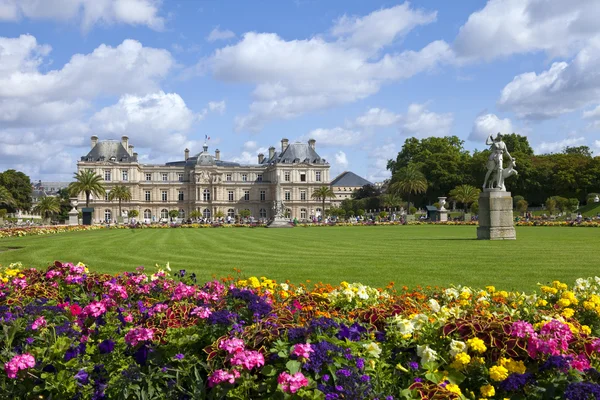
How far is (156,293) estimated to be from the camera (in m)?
6.37

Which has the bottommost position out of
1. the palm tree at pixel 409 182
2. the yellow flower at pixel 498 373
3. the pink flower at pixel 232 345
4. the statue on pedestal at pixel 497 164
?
the yellow flower at pixel 498 373

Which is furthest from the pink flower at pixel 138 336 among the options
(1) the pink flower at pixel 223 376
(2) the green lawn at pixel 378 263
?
(2) the green lawn at pixel 378 263

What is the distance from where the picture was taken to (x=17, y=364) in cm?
372

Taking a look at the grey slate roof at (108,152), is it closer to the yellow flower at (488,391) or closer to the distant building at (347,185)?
the distant building at (347,185)

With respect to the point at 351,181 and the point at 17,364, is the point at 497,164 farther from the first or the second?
the point at 351,181

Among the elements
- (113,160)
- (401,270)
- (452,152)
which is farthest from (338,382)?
(113,160)

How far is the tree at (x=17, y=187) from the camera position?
85625 millimetres

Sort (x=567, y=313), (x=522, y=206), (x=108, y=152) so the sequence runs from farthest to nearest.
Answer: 1. (x=108, y=152)
2. (x=522, y=206)
3. (x=567, y=313)

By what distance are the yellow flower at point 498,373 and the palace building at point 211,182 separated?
98628mm

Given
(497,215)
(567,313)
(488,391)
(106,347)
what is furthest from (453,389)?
(497,215)

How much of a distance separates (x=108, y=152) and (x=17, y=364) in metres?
103

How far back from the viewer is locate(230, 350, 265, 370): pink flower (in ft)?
11.2

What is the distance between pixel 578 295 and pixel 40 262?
45.5 feet

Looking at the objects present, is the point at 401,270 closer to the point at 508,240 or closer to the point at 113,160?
the point at 508,240
